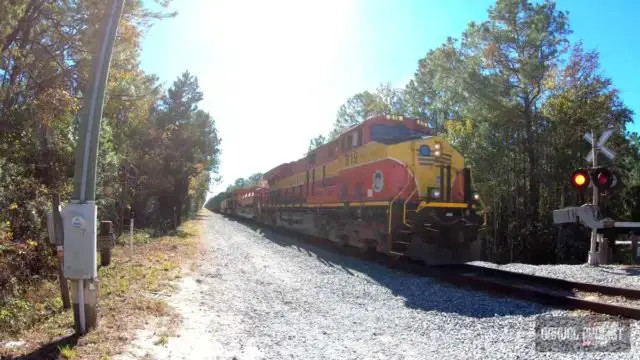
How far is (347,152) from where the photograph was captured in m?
13.6

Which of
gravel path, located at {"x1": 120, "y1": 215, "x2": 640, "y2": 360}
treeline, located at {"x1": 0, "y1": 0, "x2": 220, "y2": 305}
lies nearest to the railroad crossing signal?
gravel path, located at {"x1": 120, "y1": 215, "x2": 640, "y2": 360}

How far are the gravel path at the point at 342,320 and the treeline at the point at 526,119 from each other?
57.4 ft

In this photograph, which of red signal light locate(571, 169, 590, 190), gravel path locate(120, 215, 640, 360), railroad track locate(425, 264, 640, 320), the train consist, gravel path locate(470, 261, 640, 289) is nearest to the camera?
gravel path locate(120, 215, 640, 360)

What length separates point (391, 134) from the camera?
479 inches

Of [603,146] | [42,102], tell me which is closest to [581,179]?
[603,146]

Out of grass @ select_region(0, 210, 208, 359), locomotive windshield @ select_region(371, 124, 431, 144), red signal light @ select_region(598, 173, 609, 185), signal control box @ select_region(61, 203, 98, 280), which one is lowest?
grass @ select_region(0, 210, 208, 359)

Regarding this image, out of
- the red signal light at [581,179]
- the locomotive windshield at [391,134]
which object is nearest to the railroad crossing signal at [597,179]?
the red signal light at [581,179]

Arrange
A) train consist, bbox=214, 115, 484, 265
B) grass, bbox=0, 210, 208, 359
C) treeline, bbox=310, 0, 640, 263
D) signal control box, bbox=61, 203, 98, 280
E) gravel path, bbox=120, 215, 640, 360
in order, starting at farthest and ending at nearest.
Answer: treeline, bbox=310, 0, 640, 263, train consist, bbox=214, 115, 484, 265, signal control box, bbox=61, 203, 98, 280, gravel path, bbox=120, 215, 640, 360, grass, bbox=0, 210, 208, 359

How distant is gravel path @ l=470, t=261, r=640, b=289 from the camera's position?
8164 mm

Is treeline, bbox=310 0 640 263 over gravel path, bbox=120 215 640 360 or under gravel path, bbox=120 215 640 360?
over

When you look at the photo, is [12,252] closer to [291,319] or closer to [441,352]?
[291,319]

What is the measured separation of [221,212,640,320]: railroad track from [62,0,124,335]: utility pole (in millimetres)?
6449

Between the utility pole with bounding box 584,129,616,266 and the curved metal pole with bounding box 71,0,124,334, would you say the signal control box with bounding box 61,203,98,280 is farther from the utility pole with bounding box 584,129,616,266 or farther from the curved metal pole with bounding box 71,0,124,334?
the utility pole with bounding box 584,129,616,266

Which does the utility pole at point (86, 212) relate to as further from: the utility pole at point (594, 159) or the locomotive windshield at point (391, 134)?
the utility pole at point (594, 159)
